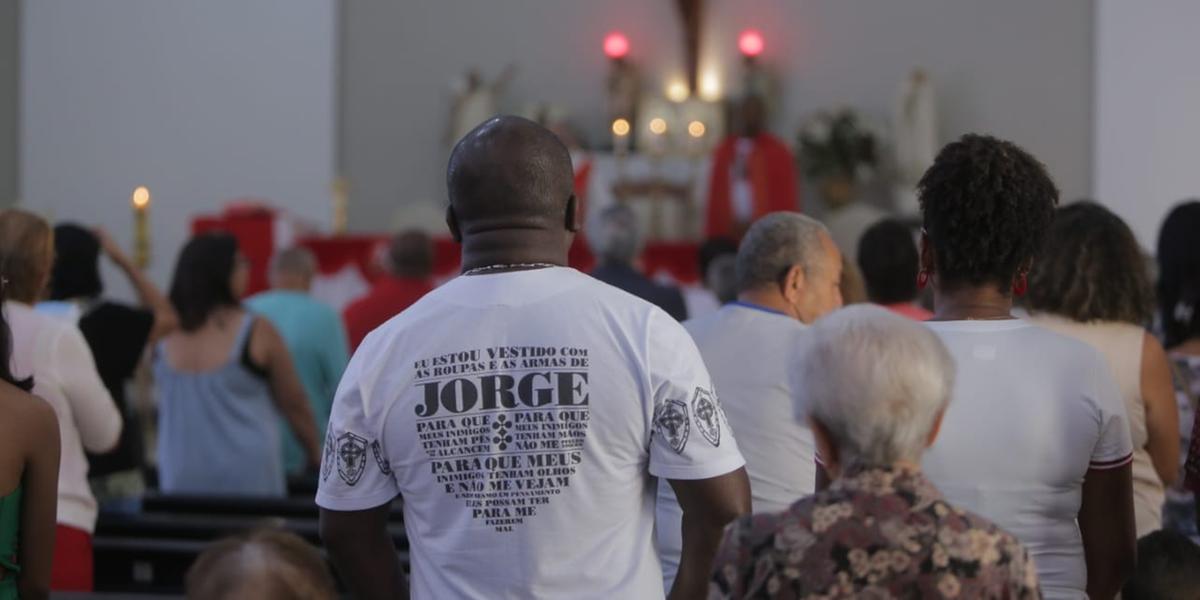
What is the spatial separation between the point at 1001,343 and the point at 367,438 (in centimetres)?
94

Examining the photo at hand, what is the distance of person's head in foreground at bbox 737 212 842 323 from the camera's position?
331cm

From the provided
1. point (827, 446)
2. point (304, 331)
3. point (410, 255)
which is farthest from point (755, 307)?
point (304, 331)

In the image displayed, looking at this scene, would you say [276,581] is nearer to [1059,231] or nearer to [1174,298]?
[1059,231]

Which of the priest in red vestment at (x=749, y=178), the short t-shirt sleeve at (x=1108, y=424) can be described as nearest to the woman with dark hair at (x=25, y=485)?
the short t-shirt sleeve at (x=1108, y=424)

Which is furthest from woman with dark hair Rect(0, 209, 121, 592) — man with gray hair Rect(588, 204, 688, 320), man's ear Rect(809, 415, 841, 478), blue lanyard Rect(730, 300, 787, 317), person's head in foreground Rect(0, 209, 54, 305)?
man's ear Rect(809, 415, 841, 478)

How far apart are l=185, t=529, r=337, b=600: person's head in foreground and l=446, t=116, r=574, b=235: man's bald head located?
527mm

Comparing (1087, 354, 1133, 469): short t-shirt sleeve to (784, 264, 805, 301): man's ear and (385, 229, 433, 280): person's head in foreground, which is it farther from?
(385, 229, 433, 280): person's head in foreground

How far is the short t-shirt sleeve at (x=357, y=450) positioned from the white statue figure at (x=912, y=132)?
910 cm

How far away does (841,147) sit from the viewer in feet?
36.8

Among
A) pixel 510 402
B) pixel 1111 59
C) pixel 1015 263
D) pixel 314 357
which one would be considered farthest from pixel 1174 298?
pixel 1111 59

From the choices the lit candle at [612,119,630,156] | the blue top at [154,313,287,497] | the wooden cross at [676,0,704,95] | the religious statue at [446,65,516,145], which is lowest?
the blue top at [154,313,287,497]

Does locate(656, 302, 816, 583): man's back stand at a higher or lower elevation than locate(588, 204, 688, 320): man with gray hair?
lower

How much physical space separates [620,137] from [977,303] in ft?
29.8

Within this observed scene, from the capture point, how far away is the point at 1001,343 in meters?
2.42
